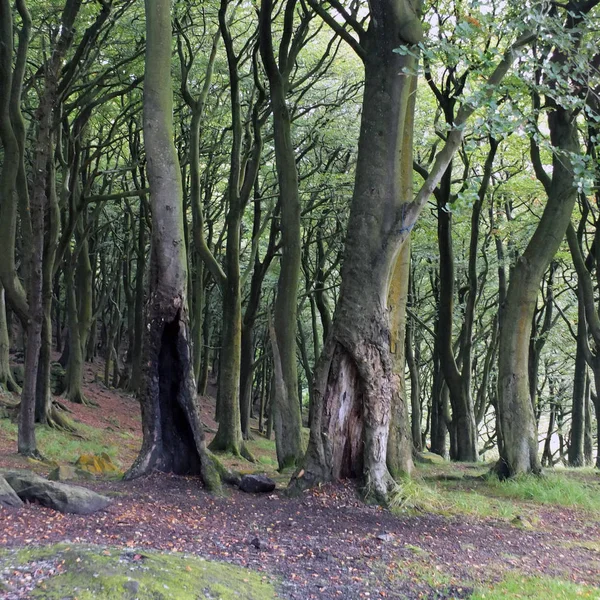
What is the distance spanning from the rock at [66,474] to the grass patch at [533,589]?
4.93 meters

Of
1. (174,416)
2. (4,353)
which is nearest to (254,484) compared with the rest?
(174,416)

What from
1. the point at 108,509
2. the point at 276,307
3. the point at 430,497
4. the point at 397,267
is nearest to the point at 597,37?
the point at 397,267

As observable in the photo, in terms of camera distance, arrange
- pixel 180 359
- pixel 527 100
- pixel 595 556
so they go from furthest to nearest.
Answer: pixel 527 100, pixel 180 359, pixel 595 556

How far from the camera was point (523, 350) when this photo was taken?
10.9 metres

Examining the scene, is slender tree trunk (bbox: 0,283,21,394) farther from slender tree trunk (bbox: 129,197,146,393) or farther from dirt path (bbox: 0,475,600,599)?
dirt path (bbox: 0,475,600,599)

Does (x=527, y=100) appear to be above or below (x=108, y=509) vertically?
above

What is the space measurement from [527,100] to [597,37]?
1981 millimetres

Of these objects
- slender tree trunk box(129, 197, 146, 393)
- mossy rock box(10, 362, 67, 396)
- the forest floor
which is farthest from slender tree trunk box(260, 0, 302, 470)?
mossy rock box(10, 362, 67, 396)

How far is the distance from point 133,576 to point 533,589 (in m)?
3.20

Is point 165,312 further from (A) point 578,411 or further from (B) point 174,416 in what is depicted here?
(A) point 578,411

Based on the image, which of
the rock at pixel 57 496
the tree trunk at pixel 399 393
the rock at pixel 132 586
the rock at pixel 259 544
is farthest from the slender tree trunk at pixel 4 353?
the rock at pixel 132 586

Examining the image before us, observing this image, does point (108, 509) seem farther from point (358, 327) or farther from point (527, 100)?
point (527, 100)

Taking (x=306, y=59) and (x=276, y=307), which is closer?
(x=276, y=307)

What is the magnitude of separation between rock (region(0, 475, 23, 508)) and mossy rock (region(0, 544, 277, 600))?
153cm
